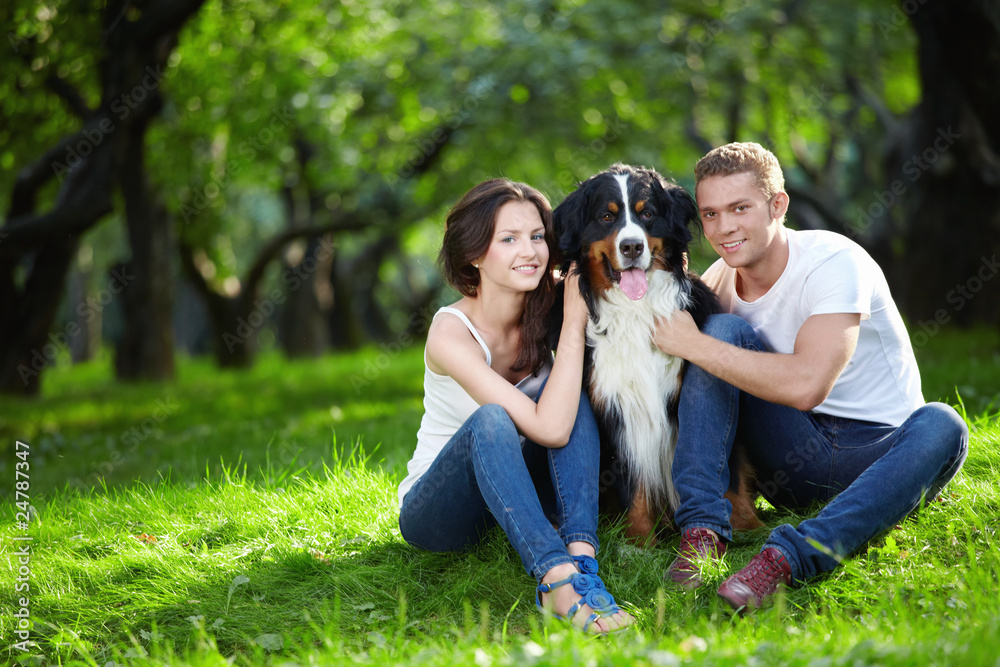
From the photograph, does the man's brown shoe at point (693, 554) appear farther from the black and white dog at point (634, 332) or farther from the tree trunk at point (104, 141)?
the tree trunk at point (104, 141)

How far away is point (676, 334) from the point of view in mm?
2930

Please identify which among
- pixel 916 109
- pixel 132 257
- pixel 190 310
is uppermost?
pixel 916 109

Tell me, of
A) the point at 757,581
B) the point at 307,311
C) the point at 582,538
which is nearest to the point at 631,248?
the point at 582,538

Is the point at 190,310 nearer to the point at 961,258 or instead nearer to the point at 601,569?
the point at 961,258

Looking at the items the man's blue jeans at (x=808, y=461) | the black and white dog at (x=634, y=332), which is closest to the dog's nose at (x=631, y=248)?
the black and white dog at (x=634, y=332)

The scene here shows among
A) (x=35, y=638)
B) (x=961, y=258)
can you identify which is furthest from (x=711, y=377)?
(x=961, y=258)

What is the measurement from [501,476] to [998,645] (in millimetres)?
1401

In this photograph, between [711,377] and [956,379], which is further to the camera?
[956,379]

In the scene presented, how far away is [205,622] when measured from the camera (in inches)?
108

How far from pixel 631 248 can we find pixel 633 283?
0.47 feet

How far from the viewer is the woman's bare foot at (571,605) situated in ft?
7.80

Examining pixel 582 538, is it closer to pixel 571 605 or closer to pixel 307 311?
pixel 571 605

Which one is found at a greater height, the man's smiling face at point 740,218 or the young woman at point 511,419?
the man's smiling face at point 740,218

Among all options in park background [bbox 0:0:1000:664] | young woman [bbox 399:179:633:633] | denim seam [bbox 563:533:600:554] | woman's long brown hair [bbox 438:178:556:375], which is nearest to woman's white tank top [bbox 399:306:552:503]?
young woman [bbox 399:179:633:633]
